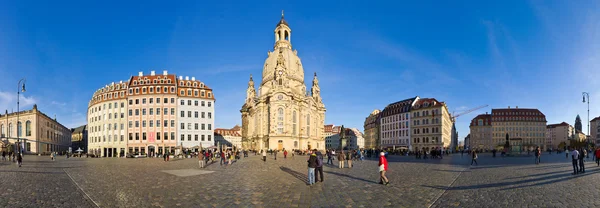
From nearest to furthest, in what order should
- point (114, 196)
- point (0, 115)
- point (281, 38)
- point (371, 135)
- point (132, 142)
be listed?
point (114, 196) < point (132, 142) < point (0, 115) < point (281, 38) < point (371, 135)

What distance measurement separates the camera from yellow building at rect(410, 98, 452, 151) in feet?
309

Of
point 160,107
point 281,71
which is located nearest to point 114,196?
point 160,107

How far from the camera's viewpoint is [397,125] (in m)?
110

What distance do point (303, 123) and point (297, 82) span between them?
16.8 metres

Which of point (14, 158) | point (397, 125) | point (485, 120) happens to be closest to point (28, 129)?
point (14, 158)

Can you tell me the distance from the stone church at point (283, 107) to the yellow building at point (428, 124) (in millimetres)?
30534

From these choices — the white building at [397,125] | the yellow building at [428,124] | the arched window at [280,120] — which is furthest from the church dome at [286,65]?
the yellow building at [428,124]

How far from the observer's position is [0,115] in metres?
87.1

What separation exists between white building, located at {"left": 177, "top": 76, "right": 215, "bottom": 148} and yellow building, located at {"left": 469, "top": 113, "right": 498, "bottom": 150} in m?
108

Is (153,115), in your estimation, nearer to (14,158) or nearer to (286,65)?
(14,158)

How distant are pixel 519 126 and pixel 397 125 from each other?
5964 cm

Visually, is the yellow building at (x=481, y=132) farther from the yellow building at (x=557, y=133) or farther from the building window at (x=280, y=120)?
the building window at (x=280, y=120)

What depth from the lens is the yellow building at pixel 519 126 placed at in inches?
5285

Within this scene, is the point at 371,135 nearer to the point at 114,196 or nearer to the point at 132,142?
the point at 132,142
